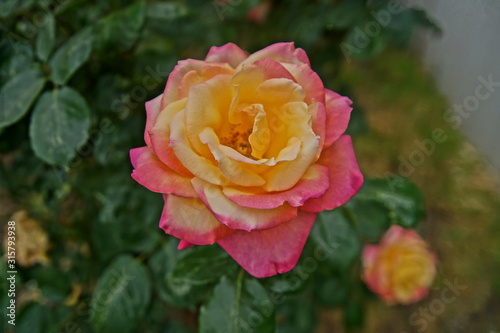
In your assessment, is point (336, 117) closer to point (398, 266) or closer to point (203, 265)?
point (203, 265)

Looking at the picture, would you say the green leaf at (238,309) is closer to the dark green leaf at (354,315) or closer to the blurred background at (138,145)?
the blurred background at (138,145)

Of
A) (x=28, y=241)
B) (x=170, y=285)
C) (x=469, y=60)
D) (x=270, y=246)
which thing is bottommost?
(x=28, y=241)

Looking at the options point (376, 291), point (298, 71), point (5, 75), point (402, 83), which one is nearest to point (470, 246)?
point (376, 291)

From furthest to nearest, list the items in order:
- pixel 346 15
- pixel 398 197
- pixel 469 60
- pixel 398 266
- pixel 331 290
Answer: pixel 469 60 → pixel 398 266 → pixel 331 290 → pixel 346 15 → pixel 398 197

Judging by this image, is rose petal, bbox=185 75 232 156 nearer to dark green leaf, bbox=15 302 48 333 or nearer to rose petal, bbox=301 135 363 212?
rose petal, bbox=301 135 363 212

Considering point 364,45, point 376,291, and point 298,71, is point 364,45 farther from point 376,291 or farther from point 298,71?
point 376,291

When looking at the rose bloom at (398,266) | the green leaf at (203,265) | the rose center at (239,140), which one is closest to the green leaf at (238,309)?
the green leaf at (203,265)

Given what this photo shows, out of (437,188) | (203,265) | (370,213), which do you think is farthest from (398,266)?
(203,265)
